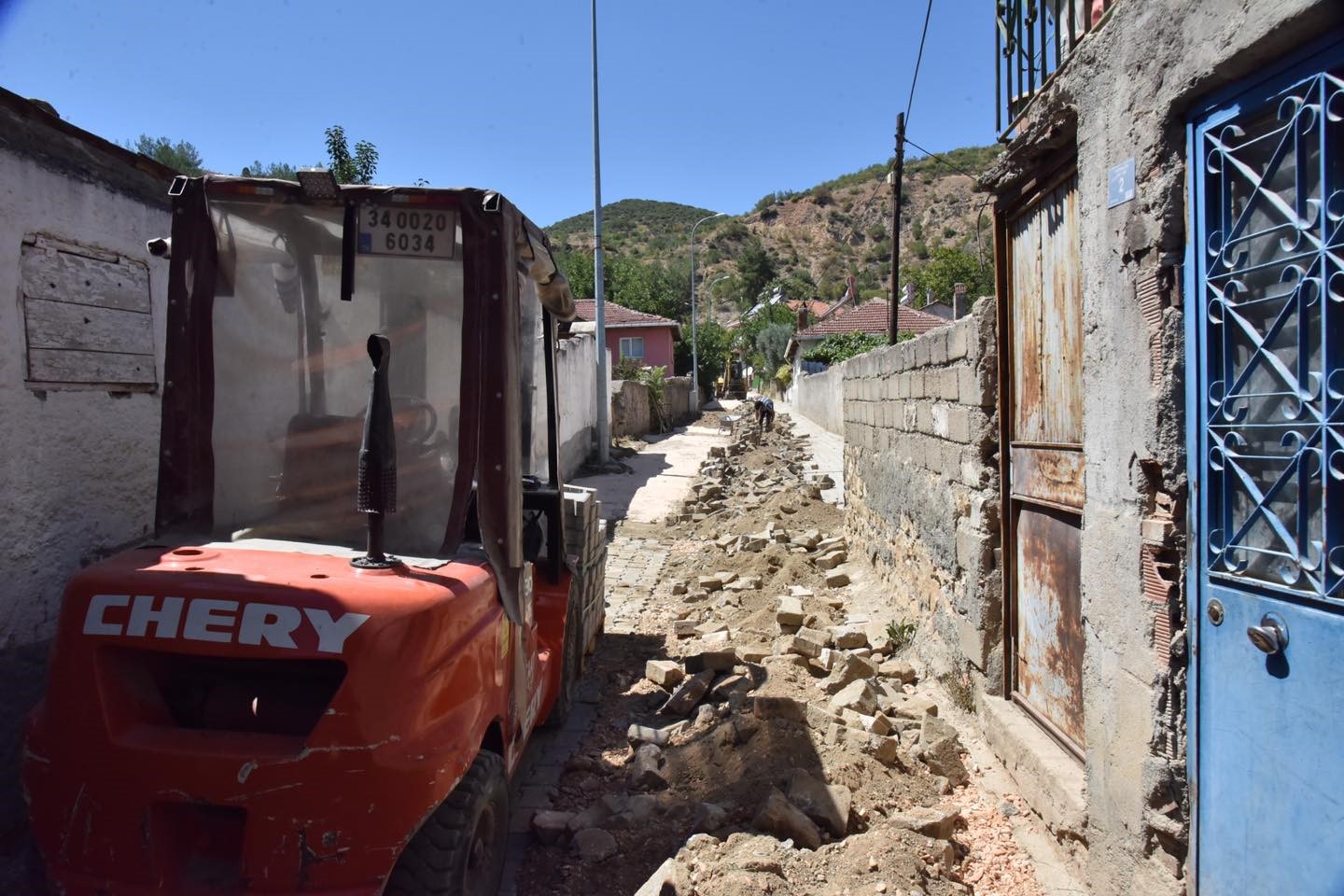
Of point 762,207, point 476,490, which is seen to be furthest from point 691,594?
point 762,207

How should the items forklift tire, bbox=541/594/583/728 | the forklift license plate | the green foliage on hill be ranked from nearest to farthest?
the forklift license plate < forklift tire, bbox=541/594/583/728 < the green foliage on hill

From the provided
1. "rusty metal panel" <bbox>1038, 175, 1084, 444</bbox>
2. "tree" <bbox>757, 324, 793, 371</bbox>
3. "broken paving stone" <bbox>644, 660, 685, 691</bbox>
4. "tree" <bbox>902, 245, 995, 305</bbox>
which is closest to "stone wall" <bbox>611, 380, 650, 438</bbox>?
"broken paving stone" <bbox>644, 660, 685, 691</bbox>

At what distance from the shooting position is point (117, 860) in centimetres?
224

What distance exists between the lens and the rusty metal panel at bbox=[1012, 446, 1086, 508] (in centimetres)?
356

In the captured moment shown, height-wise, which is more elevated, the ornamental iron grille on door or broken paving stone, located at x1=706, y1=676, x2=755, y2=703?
the ornamental iron grille on door

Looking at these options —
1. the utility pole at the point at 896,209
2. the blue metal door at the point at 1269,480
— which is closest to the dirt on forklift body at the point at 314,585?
the blue metal door at the point at 1269,480

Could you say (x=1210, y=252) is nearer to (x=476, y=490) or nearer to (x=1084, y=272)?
(x=1084, y=272)

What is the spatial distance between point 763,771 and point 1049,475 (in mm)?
1946

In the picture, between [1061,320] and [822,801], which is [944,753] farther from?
[1061,320]

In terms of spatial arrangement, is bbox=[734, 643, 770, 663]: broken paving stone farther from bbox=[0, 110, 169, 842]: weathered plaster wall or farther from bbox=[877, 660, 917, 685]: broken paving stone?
bbox=[0, 110, 169, 842]: weathered plaster wall

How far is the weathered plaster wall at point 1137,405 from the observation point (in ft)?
8.73

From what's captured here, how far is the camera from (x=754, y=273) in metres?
83.2

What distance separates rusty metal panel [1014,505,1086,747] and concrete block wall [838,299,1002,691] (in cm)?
22

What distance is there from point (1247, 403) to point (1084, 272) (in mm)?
1044
